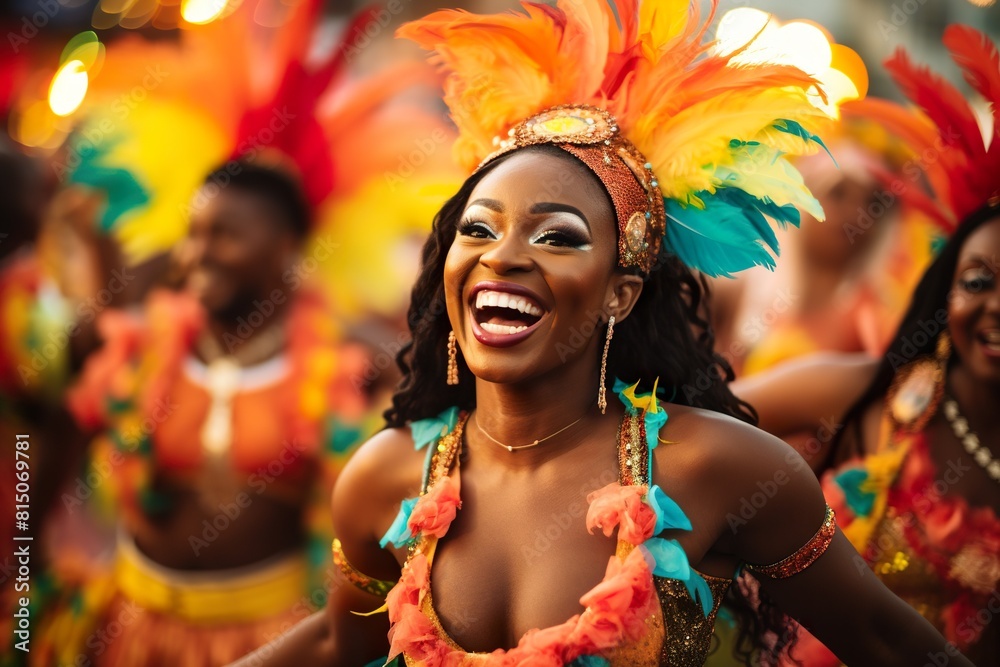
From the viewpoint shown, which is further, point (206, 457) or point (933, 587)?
point (206, 457)

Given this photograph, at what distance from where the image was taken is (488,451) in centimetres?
259

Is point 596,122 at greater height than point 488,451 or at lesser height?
greater

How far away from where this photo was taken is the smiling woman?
2328mm

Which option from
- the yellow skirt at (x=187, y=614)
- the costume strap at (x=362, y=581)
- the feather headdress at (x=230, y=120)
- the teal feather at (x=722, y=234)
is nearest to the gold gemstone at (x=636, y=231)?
the teal feather at (x=722, y=234)

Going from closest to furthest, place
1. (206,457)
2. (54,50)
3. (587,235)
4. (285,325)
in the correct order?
(587,235)
(206,457)
(285,325)
(54,50)

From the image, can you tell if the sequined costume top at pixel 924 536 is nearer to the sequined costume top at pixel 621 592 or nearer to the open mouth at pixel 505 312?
the sequined costume top at pixel 621 592

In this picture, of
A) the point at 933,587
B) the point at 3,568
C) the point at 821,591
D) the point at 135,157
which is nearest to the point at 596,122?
the point at 821,591

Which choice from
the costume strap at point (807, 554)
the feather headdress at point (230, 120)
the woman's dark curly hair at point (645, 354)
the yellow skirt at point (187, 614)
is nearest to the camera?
the costume strap at point (807, 554)

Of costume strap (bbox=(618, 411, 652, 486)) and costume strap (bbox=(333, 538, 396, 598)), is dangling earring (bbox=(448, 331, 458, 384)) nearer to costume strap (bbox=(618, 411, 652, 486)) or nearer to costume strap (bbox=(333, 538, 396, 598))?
costume strap (bbox=(618, 411, 652, 486))

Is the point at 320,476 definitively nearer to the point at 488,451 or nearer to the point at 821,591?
the point at 488,451

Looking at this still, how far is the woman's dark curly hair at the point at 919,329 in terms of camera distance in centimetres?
396

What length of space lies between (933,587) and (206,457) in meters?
3.20

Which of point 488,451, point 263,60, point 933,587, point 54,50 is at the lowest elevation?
point 933,587

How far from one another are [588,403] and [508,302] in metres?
0.37
